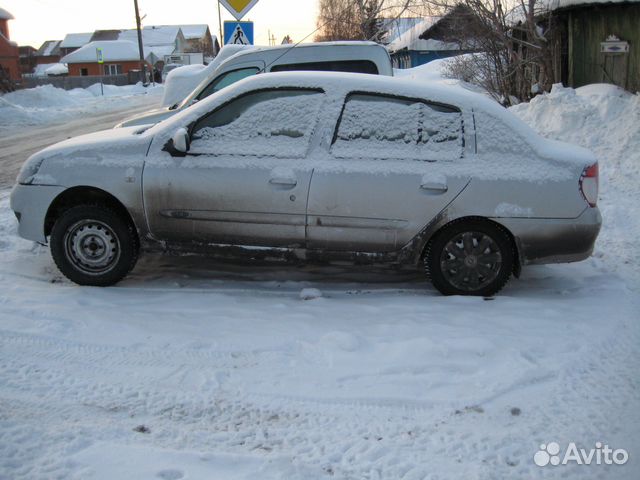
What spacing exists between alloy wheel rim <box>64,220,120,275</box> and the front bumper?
27 centimetres

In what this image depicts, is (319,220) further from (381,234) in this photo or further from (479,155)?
(479,155)

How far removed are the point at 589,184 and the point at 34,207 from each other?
173 inches

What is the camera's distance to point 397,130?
5.16 m

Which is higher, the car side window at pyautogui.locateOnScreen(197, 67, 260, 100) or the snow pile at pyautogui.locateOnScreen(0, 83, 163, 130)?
the snow pile at pyautogui.locateOnScreen(0, 83, 163, 130)

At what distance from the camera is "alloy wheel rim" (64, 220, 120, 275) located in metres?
5.30

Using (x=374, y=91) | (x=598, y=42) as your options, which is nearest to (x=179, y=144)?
(x=374, y=91)

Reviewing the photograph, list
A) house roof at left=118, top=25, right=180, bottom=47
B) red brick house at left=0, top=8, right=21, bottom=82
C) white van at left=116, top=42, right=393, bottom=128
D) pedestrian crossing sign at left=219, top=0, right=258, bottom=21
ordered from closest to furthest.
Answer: white van at left=116, top=42, right=393, bottom=128 → pedestrian crossing sign at left=219, top=0, right=258, bottom=21 → red brick house at left=0, top=8, right=21, bottom=82 → house roof at left=118, top=25, right=180, bottom=47

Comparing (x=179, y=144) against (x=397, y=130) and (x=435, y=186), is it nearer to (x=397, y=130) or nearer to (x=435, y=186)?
(x=397, y=130)

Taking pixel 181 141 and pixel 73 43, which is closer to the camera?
pixel 181 141

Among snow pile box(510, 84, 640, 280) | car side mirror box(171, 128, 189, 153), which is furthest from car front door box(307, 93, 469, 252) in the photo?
snow pile box(510, 84, 640, 280)

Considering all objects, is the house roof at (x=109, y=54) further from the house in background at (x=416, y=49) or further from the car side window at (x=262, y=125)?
the car side window at (x=262, y=125)

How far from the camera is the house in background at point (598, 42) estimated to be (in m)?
12.8

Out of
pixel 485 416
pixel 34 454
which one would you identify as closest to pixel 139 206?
pixel 34 454

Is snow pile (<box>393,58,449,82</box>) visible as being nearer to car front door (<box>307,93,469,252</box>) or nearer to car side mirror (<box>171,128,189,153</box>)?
car front door (<box>307,93,469,252</box>)
